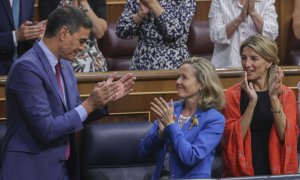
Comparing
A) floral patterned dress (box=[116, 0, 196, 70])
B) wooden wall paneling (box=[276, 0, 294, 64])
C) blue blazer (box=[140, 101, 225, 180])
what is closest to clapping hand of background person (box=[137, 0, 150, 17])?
floral patterned dress (box=[116, 0, 196, 70])

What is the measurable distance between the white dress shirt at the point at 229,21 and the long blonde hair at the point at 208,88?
0.98m

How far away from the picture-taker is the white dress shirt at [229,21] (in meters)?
3.63

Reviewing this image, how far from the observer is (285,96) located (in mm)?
2750

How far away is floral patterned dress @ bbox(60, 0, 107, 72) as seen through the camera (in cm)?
347

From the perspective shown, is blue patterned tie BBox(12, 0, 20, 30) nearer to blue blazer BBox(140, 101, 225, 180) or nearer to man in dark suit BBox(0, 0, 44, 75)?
man in dark suit BBox(0, 0, 44, 75)

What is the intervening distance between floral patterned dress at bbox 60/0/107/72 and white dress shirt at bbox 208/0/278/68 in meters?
0.55

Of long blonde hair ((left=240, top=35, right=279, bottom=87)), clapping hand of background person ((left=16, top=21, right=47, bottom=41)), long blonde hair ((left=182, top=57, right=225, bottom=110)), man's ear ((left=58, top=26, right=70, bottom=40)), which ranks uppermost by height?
man's ear ((left=58, top=26, right=70, bottom=40))

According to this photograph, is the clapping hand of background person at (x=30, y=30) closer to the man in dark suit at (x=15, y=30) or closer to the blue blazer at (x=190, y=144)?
the man in dark suit at (x=15, y=30)

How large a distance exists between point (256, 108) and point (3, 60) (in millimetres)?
1165

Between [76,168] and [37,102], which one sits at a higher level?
[37,102]

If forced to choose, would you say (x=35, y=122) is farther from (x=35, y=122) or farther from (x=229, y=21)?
(x=229, y=21)

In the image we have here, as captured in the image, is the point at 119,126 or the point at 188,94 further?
the point at 119,126

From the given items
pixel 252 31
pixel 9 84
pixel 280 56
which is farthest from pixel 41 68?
pixel 280 56

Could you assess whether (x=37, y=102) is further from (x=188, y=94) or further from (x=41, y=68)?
(x=188, y=94)
